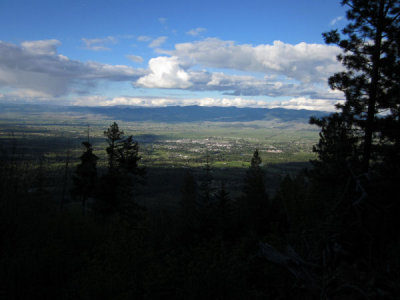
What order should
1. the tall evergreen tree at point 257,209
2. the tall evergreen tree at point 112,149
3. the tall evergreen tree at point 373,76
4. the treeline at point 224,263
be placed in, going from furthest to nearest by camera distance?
the tall evergreen tree at point 257,209 < the tall evergreen tree at point 112,149 < the tall evergreen tree at point 373,76 < the treeline at point 224,263

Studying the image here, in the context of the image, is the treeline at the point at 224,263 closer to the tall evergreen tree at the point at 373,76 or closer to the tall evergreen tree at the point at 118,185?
the tall evergreen tree at the point at 373,76

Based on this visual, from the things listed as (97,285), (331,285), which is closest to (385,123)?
(331,285)

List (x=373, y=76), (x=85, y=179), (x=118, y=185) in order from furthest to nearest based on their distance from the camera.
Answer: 1. (x=85, y=179)
2. (x=118, y=185)
3. (x=373, y=76)

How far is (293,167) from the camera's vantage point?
122250mm

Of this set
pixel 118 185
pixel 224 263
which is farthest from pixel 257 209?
pixel 224 263

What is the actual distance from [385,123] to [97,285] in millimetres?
11440

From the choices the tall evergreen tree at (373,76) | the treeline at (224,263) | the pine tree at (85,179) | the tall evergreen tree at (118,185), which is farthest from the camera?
the pine tree at (85,179)

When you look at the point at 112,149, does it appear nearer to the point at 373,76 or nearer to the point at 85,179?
the point at 85,179

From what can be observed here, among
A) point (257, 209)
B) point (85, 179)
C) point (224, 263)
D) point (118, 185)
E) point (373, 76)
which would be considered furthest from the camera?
point (257, 209)

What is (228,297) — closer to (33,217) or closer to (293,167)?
(33,217)

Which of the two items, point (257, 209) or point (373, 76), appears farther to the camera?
point (257, 209)

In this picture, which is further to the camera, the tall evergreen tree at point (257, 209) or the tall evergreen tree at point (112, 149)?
the tall evergreen tree at point (257, 209)

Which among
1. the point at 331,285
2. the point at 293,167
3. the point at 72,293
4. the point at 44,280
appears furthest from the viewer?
the point at 293,167

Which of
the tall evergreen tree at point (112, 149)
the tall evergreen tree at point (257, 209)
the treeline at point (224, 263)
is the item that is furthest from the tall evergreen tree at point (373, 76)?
the tall evergreen tree at point (112, 149)
